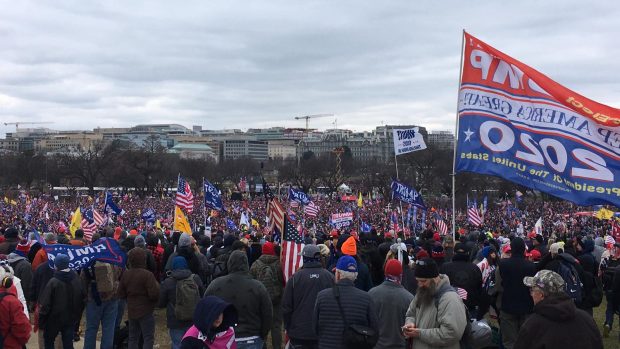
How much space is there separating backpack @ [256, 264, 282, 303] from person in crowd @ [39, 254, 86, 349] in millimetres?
2214

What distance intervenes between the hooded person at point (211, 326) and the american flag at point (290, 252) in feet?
13.0

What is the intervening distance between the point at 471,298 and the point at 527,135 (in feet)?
8.02

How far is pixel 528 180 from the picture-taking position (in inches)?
368

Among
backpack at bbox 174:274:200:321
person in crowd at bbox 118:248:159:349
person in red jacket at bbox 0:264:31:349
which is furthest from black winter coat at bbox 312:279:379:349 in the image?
person in crowd at bbox 118:248:159:349

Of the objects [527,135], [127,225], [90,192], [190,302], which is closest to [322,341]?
[190,302]

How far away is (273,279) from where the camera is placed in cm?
895

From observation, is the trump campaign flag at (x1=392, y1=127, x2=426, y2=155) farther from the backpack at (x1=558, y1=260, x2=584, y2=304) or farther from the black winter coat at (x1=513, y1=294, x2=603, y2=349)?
the black winter coat at (x1=513, y1=294, x2=603, y2=349)

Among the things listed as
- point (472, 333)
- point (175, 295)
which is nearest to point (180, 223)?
point (175, 295)

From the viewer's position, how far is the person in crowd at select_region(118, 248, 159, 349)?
8.46m

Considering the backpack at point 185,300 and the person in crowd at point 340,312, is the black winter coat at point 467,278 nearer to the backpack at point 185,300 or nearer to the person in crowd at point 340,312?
the person in crowd at point 340,312

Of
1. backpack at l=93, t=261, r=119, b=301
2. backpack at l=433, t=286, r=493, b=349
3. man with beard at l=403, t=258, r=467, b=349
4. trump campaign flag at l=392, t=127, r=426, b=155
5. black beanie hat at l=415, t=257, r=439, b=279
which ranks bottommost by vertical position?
backpack at l=93, t=261, r=119, b=301

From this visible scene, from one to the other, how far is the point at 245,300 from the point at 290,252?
7.21ft

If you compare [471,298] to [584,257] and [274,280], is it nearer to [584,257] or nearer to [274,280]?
[274,280]

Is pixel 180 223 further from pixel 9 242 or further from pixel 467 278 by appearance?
pixel 467 278
